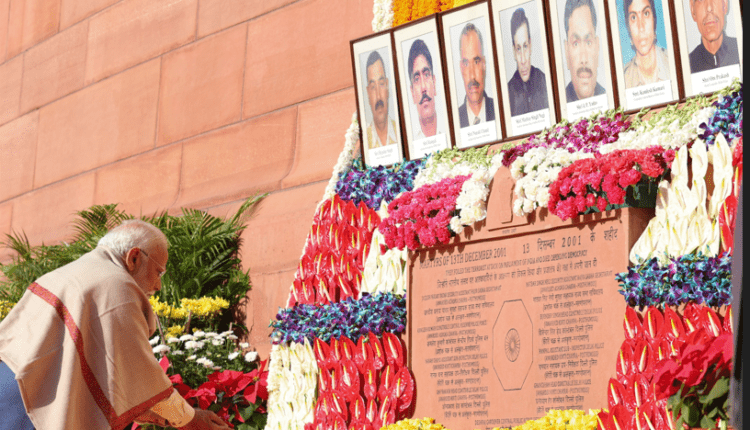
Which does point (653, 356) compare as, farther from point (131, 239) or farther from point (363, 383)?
point (131, 239)

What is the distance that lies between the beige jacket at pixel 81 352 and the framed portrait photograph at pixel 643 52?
3.15m

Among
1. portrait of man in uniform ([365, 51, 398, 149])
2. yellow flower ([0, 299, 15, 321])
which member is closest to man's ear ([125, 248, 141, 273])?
portrait of man in uniform ([365, 51, 398, 149])

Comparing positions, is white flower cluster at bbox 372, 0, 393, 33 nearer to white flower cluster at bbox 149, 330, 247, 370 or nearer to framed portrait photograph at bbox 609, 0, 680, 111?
framed portrait photograph at bbox 609, 0, 680, 111

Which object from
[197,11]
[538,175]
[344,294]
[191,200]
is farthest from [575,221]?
[197,11]

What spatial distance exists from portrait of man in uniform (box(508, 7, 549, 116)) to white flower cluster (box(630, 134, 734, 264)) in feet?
4.32

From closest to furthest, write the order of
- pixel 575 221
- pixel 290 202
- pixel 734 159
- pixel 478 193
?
pixel 734 159, pixel 575 221, pixel 478 193, pixel 290 202

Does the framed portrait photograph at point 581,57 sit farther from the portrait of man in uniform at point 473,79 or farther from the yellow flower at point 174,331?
the yellow flower at point 174,331

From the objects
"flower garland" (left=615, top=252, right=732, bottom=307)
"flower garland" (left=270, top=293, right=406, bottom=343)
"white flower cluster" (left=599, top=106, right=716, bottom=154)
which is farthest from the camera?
"flower garland" (left=270, top=293, right=406, bottom=343)

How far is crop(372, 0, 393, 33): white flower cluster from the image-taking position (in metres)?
6.79

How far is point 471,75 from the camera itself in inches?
239

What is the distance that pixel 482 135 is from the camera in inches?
237

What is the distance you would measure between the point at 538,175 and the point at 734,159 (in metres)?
1.06

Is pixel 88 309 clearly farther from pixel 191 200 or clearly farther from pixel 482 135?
pixel 191 200

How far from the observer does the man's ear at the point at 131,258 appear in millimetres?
4328
